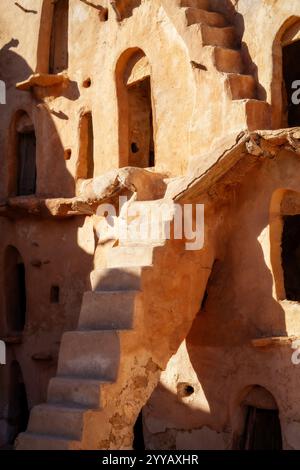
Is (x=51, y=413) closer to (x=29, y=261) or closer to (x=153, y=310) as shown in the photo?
(x=153, y=310)

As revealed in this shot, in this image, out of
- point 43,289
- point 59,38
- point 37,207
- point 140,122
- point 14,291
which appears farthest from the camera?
point 14,291

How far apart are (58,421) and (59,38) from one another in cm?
1050

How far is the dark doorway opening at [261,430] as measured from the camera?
39.7 feet

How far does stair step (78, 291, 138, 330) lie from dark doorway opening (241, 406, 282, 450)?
2.84 metres

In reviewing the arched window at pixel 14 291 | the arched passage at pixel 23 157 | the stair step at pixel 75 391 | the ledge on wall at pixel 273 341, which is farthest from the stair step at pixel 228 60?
the arched window at pixel 14 291

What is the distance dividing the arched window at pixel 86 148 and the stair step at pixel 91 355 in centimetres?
646

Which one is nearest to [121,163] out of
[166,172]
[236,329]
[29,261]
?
[166,172]

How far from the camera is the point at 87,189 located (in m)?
13.4

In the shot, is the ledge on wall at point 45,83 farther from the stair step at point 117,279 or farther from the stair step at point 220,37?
the stair step at point 117,279

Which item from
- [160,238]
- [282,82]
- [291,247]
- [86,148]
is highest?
[282,82]

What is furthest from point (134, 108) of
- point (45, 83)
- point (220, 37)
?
point (220, 37)

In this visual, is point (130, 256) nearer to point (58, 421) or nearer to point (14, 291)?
point (58, 421)

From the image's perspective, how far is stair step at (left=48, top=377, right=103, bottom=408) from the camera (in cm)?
1025

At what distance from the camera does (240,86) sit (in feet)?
42.4
